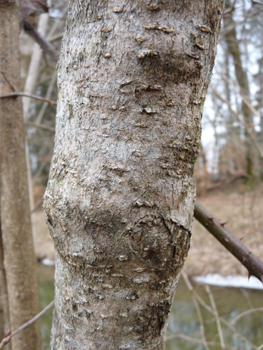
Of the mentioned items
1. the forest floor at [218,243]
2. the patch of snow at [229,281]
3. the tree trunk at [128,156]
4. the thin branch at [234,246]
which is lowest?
the patch of snow at [229,281]

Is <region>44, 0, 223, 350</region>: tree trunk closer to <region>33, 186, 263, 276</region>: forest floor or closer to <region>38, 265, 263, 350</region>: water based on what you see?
<region>38, 265, 263, 350</region>: water

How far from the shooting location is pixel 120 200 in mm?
591

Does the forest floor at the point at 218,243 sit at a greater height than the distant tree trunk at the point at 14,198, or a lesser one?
lesser

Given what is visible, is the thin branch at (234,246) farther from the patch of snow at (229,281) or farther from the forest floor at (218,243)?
the patch of snow at (229,281)

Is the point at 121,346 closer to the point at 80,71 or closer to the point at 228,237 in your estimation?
the point at 228,237

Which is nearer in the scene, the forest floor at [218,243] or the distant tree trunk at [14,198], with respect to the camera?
the distant tree trunk at [14,198]

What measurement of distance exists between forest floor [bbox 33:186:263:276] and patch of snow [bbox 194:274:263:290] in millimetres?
133

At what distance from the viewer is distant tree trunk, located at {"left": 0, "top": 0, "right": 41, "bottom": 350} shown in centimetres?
128

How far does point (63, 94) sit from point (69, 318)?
55 cm

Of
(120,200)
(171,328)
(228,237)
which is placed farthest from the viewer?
(171,328)

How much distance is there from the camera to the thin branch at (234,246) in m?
0.85

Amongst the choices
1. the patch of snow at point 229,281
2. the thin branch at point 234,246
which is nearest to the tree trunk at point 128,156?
the thin branch at point 234,246

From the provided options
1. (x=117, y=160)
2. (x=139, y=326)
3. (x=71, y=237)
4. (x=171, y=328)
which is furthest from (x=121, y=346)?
(x=171, y=328)

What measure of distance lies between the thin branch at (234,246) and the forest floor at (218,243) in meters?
4.50
